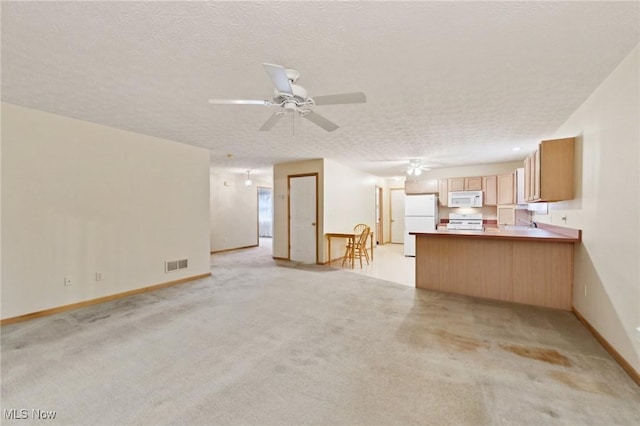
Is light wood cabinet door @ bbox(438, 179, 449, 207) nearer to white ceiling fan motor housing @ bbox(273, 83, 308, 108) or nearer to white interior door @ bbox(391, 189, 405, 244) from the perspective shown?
white interior door @ bbox(391, 189, 405, 244)

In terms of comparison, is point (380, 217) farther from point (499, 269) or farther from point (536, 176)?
point (536, 176)

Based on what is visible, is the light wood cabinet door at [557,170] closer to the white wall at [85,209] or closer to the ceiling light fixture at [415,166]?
the ceiling light fixture at [415,166]

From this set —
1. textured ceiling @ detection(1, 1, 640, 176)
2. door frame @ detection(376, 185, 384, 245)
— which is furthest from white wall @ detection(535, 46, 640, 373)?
door frame @ detection(376, 185, 384, 245)

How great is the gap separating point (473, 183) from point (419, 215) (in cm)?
156

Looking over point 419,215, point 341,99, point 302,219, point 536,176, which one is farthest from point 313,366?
point 419,215

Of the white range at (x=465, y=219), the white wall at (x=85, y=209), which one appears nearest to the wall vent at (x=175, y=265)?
the white wall at (x=85, y=209)

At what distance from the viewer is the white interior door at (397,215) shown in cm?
1019

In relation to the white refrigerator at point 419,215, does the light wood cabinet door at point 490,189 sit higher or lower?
higher

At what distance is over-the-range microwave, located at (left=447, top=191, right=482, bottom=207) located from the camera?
267 inches

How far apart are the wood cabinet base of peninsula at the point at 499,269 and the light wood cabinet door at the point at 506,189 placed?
2.84m

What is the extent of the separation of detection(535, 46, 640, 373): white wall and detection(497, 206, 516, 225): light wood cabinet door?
3.60 meters

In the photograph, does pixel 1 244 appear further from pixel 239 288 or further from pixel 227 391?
pixel 227 391

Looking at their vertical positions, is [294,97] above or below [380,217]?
above

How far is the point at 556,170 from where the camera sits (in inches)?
129
